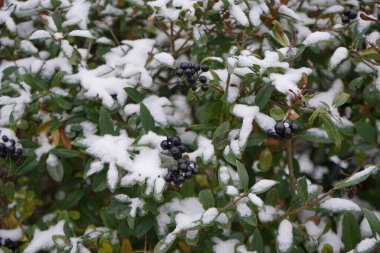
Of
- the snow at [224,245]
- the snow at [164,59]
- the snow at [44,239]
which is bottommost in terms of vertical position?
the snow at [44,239]

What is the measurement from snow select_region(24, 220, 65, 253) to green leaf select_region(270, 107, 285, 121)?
91 cm

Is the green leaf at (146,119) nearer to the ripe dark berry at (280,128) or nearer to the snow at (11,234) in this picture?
the ripe dark berry at (280,128)

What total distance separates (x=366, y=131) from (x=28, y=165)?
1.26 m

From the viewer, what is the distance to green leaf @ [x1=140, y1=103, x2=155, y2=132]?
5.47 feet

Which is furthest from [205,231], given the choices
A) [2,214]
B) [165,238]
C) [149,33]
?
[149,33]

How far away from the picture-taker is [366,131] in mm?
1835

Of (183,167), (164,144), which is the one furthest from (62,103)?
(183,167)

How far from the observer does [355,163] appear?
2287mm

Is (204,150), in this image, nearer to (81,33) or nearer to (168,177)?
(168,177)

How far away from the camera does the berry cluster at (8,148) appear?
67.4 inches

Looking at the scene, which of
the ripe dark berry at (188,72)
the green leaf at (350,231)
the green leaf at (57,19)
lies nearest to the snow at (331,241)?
the green leaf at (350,231)

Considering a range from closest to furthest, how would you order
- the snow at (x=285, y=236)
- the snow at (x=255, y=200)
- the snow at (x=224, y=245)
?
the snow at (x=255, y=200), the snow at (x=285, y=236), the snow at (x=224, y=245)

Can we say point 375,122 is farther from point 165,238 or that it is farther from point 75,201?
point 75,201

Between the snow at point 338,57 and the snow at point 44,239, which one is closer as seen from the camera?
the snow at point 338,57
